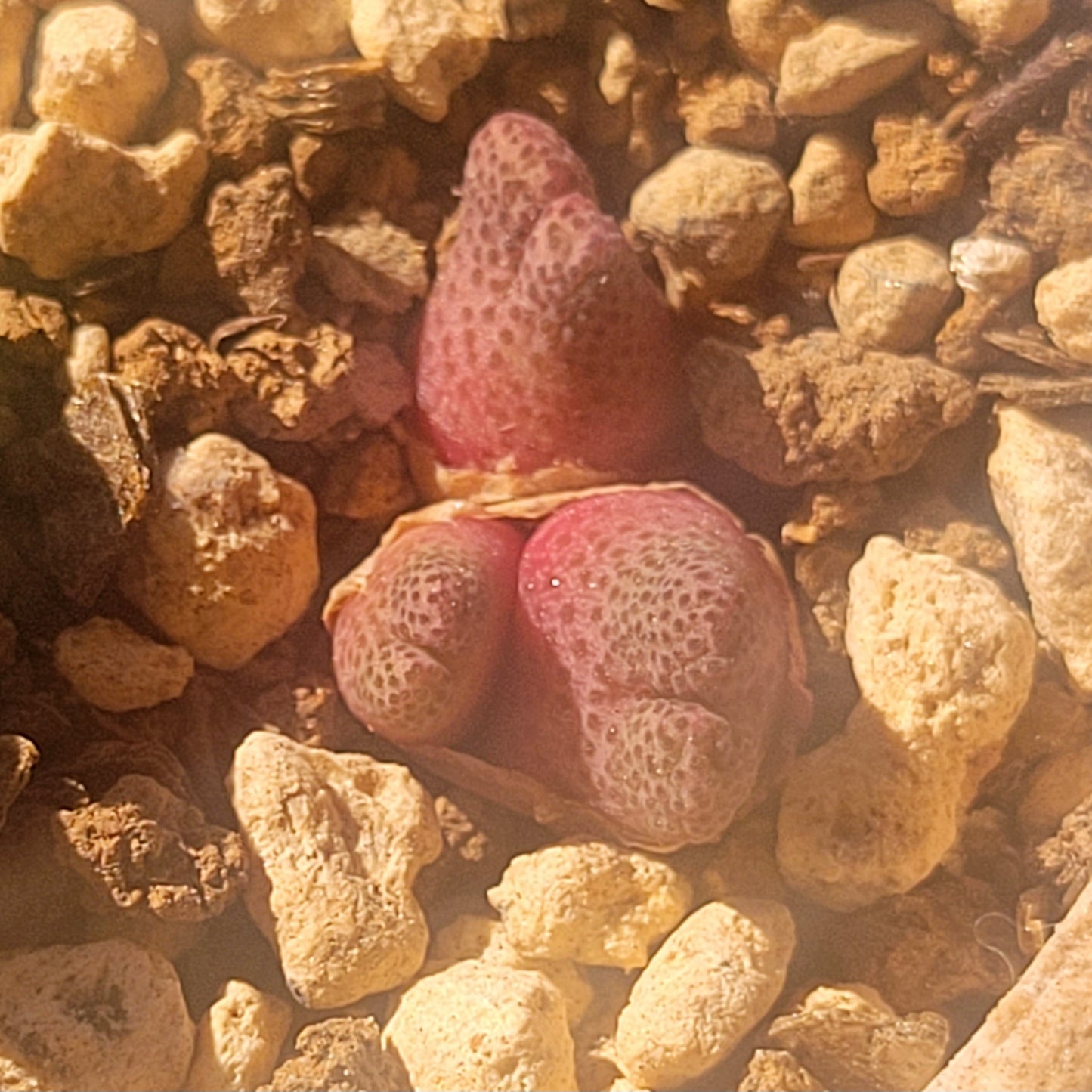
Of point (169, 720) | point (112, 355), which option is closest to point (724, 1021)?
point (169, 720)

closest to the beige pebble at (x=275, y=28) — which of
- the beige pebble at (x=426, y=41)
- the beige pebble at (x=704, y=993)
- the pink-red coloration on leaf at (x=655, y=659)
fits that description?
the beige pebble at (x=426, y=41)

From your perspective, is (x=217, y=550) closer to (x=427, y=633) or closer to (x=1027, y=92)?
(x=427, y=633)

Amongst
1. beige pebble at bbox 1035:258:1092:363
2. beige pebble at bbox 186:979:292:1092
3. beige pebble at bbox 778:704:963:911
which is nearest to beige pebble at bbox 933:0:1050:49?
beige pebble at bbox 1035:258:1092:363

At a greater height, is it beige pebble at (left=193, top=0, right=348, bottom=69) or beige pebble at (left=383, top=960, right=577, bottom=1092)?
beige pebble at (left=193, top=0, right=348, bottom=69)

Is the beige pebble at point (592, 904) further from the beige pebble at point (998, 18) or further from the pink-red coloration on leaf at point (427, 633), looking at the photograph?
the beige pebble at point (998, 18)

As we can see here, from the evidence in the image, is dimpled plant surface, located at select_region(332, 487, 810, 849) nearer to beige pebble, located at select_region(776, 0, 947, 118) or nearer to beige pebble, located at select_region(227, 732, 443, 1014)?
beige pebble, located at select_region(227, 732, 443, 1014)

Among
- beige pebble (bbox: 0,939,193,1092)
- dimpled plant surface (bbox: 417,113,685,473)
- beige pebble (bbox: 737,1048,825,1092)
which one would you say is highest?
dimpled plant surface (bbox: 417,113,685,473)

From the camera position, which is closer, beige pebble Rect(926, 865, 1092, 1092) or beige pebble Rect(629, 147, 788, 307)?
beige pebble Rect(926, 865, 1092, 1092)

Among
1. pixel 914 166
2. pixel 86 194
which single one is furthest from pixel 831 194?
pixel 86 194
